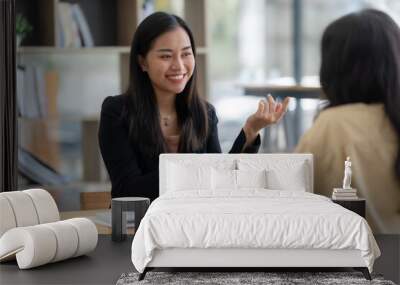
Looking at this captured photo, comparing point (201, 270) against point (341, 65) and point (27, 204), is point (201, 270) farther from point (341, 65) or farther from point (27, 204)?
point (341, 65)

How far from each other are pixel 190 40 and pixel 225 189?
4.08ft

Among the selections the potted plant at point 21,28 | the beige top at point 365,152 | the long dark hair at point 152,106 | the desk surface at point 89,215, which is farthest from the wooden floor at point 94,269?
the potted plant at point 21,28

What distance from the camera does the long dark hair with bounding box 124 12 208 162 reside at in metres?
6.27

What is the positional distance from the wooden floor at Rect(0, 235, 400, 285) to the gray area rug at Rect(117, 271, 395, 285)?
5.3 inches

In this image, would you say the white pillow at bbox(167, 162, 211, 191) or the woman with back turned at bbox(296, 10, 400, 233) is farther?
the woman with back turned at bbox(296, 10, 400, 233)

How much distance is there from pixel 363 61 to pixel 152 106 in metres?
1.61

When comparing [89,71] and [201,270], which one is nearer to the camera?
[201,270]

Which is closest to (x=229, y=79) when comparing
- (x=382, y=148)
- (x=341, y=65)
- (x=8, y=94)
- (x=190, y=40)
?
(x=190, y=40)

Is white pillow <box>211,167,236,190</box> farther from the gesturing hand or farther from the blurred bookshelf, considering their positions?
the blurred bookshelf

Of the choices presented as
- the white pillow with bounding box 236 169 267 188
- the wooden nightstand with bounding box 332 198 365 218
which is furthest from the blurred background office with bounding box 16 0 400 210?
the wooden nightstand with bounding box 332 198 365 218

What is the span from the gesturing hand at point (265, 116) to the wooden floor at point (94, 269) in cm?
126

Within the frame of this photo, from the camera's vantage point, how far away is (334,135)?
20.8 feet

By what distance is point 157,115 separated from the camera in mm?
6324

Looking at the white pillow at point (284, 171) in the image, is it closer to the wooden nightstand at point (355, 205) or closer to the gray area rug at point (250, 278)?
the wooden nightstand at point (355, 205)
